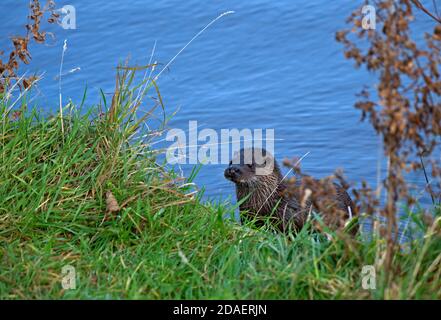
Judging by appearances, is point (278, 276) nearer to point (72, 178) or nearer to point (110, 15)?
point (72, 178)

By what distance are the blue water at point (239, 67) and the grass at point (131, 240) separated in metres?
2.34

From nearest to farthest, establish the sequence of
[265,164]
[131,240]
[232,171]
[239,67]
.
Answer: [131,240] → [232,171] → [265,164] → [239,67]

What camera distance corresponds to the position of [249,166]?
755 centimetres

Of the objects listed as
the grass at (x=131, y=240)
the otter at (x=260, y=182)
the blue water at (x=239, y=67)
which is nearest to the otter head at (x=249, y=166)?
the otter at (x=260, y=182)

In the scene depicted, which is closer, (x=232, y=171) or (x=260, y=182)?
(x=232, y=171)

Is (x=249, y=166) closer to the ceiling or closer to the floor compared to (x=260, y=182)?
closer to the ceiling

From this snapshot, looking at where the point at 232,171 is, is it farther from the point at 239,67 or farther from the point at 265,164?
the point at 239,67

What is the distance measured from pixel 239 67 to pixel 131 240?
15.5ft

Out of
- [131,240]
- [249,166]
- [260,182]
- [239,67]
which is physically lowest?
[131,240]

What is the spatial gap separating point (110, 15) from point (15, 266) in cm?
651

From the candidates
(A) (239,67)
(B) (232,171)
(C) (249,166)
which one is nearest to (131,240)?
(B) (232,171)

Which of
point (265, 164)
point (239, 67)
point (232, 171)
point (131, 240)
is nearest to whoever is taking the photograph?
point (131, 240)

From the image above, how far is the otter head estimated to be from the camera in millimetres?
7516

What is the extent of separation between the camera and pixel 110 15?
10.8m
